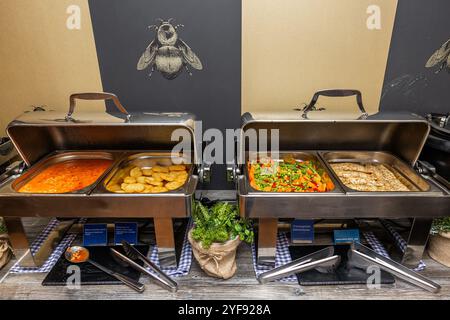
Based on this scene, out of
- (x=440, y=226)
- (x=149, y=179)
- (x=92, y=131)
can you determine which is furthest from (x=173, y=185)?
(x=440, y=226)

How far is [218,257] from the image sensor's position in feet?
5.87

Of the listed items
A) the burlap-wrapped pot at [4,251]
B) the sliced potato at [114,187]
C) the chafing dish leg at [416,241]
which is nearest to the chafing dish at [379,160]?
the chafing dish leg at [416,241]

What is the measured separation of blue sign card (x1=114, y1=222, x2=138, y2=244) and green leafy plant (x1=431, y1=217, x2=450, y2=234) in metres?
2.07

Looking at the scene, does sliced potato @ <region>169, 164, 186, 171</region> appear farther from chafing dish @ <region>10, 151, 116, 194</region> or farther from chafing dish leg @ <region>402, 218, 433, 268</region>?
chafing dish leg @ <region>402, 218, 433, 268</region>

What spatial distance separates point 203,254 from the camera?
1.81 meters

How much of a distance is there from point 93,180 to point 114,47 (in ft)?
3.31

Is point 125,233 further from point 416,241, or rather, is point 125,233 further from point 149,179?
point 416,241

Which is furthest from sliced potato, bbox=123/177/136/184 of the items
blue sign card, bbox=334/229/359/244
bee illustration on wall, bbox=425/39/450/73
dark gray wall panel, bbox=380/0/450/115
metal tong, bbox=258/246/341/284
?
bee illustration on wall, bbox=425/39/450/73

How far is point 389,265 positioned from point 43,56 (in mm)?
2877

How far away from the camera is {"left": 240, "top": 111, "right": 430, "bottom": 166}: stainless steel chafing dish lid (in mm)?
1890

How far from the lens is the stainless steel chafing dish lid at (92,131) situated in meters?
1.84

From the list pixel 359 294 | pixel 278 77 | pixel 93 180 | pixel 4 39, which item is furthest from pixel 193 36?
pixel 359 294

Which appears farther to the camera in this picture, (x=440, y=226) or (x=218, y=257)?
(x=440, y=226)

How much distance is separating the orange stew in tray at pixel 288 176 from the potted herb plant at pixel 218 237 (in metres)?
0.27
